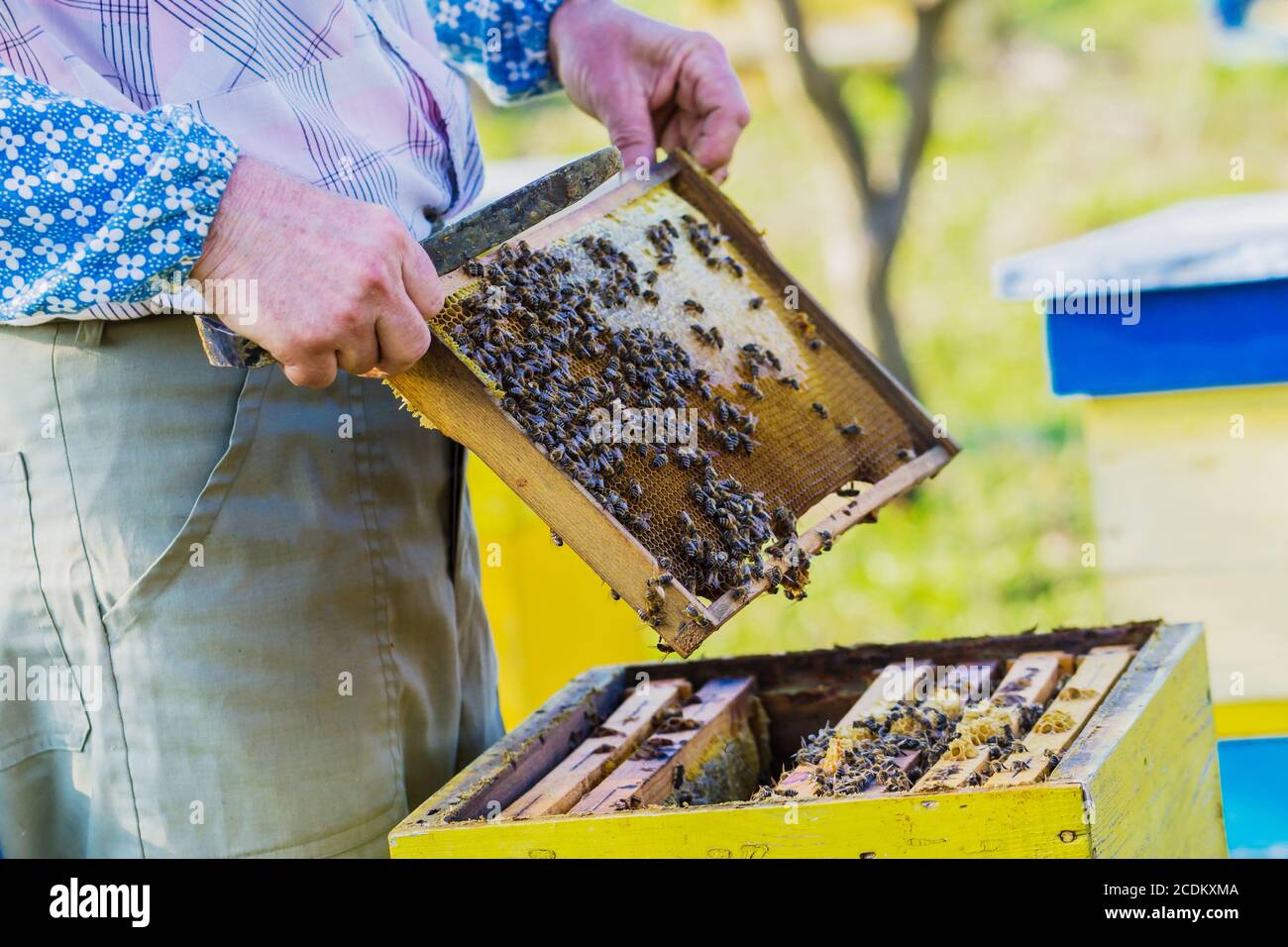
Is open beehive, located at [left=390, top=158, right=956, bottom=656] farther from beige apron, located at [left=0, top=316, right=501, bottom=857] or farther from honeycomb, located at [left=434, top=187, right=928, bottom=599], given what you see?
beige apron, located at [left=0, top=316, right=501, bottom=857]

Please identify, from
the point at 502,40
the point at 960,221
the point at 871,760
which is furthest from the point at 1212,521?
the point at 960,221

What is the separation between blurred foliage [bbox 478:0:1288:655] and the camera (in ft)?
23.0

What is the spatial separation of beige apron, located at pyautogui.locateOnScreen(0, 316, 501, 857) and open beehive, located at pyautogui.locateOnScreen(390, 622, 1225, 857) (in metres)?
0.30

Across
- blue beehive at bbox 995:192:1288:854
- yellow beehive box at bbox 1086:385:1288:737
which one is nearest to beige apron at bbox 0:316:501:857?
blue beehive at bbox 995:192:1288:854

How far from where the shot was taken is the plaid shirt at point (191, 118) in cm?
173

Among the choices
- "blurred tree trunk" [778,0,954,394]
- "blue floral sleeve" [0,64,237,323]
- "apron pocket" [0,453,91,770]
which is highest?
"blurred tree trunk" [778,0,954,394]

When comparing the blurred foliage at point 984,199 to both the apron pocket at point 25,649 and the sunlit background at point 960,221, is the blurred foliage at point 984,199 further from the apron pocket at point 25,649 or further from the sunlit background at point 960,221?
the apron pocket at point 25,649

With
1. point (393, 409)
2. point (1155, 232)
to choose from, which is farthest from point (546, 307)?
point (1155, 232)

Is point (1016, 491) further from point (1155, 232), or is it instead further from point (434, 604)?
point (434, 604)

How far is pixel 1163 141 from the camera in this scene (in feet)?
41.5

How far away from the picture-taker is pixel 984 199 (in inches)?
467

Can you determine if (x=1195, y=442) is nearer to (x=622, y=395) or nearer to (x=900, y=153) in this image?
(x=622, y=395)

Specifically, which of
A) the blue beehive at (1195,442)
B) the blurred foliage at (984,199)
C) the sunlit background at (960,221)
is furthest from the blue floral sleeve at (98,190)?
the blurred foliage at (984,199)

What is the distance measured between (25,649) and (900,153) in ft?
21.7
